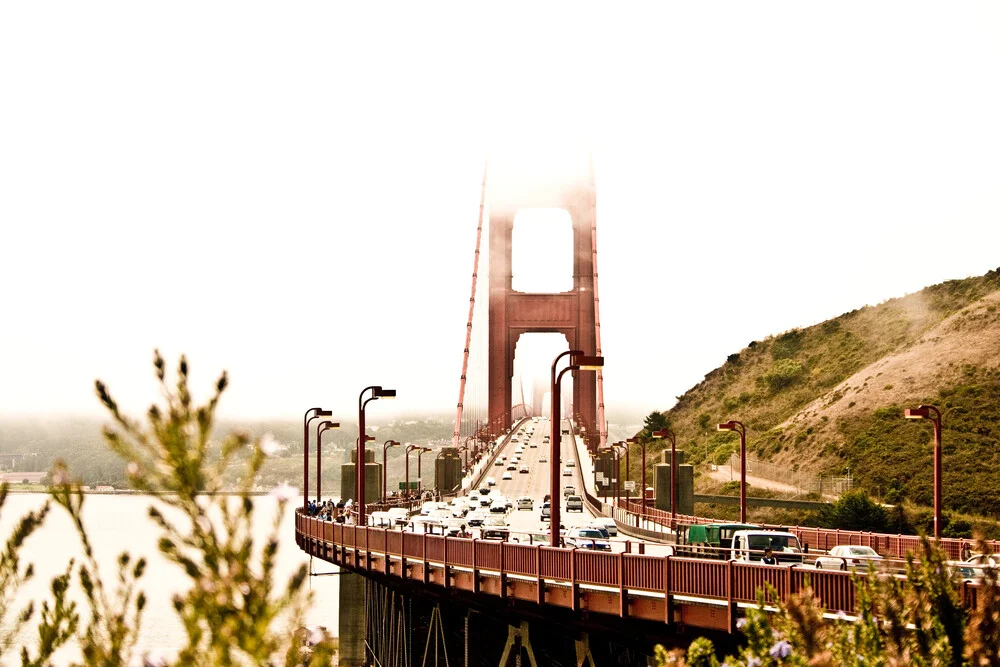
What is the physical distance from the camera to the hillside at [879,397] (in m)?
77.5

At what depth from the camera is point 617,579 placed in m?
23.1

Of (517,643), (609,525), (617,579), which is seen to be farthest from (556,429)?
(609,525)

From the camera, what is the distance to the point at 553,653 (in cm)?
2775

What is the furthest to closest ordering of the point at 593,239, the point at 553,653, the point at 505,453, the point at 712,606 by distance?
the point at 593,239, the point at 505,453, the point at 553,653, the point at 712,606

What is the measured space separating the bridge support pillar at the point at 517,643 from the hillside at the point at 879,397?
150 feet

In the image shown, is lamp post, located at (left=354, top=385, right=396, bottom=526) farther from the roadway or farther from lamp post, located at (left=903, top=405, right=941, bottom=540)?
lamp post, located at (left=903, top=405, right=941, bottom=540)

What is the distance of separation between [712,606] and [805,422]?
86176 mm

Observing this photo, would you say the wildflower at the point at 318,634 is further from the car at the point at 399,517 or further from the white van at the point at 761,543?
the car at the point at 399,517

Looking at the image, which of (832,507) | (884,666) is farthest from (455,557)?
(832,507)

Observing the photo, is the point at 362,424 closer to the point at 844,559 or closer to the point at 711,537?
the point at 711,537

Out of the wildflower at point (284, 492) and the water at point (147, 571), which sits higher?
the wildflower at point (284, 492)

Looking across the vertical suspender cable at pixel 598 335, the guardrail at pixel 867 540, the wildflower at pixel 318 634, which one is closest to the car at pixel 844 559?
the guardrail at pixel 867 540

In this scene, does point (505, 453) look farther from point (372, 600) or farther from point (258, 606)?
point (258, 606)

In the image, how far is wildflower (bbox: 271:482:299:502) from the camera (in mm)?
4660
